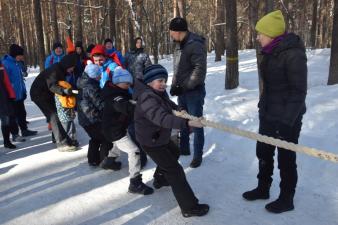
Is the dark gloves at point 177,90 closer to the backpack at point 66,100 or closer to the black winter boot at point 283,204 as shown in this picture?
the black winter boot at point 283,204

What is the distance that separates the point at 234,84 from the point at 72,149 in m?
4.46

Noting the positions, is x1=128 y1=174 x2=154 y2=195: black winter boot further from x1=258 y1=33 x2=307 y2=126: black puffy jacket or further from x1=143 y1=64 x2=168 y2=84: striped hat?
x1=258 y1=33 x2=307 y2=126: black puffy jacket

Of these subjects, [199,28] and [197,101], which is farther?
[199,28]

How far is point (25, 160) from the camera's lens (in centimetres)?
579

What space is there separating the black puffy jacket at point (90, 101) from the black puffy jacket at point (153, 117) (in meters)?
1.75

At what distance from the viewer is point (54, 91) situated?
5816mm

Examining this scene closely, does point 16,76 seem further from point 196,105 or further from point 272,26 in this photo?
point 272,26

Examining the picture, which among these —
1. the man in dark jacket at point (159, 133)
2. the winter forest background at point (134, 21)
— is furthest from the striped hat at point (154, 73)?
the winter forest background at point (134, 21)

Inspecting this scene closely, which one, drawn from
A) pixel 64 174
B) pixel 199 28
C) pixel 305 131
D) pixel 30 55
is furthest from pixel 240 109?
pixel 199 28

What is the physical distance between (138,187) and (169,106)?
1242mm

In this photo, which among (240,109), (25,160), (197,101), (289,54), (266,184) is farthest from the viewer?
(240,109)

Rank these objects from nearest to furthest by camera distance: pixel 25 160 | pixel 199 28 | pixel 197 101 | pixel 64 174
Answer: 1. pixel 197 101
2. pixel 64 174
3. pixel 25 160
4. pixel 199 28

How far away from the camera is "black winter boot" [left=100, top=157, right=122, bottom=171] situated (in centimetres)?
511

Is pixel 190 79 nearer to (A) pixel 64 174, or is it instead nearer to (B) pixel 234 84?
(A) pixel 64 174
